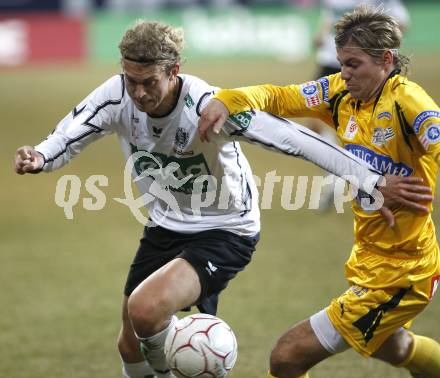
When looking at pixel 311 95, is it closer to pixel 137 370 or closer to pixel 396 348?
pixel 396 348

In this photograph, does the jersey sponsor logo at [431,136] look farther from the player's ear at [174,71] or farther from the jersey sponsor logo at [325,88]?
the player's ear at [174,71]

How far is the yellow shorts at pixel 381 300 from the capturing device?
13.1 feet

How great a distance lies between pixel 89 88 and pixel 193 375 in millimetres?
14972

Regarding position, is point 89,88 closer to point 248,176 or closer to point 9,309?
point 9,309

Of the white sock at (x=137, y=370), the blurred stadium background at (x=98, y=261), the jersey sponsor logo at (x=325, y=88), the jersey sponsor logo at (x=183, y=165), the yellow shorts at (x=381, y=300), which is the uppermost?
the jersey sponsor logo at (x=325, y=88)

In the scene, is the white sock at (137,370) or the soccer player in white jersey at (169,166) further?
the white sock at (137,370)

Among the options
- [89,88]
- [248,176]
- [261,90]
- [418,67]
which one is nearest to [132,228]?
[248,176]

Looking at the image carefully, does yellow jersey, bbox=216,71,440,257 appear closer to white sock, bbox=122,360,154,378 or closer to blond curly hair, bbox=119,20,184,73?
blond curly hair, bbox=119,20,184,73

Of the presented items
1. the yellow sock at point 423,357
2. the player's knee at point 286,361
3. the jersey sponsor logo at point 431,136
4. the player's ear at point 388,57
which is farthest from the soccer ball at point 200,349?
the player's ear at point 388,57

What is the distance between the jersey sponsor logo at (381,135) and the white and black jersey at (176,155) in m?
0.65

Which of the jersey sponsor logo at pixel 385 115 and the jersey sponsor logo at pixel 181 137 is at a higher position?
the jersey sponsor logo at pixel 385 115

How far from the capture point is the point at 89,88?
1848cm

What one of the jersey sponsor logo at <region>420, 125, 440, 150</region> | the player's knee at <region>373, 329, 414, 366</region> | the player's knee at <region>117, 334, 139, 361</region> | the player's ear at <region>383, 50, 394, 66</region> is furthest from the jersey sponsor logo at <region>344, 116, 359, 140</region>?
the player's knee at <region>117, 334, 139, 361</region>

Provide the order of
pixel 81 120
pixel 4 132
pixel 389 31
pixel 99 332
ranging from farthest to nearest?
1. pixel 4 132
2. pixel 99 332
3. pixel 81 120
4. pixel 389 31
